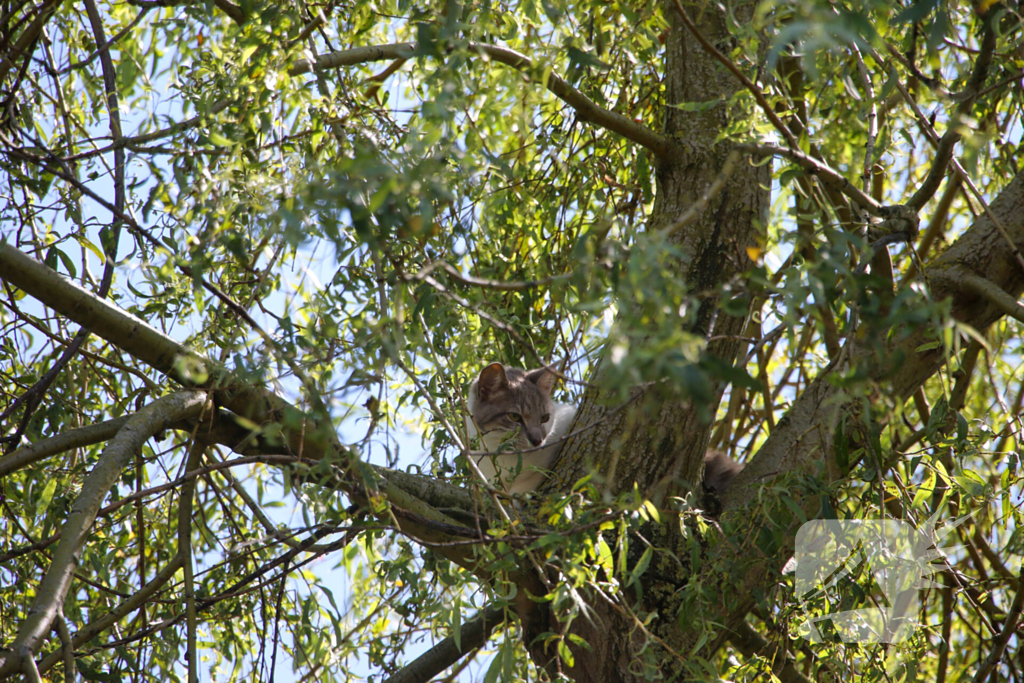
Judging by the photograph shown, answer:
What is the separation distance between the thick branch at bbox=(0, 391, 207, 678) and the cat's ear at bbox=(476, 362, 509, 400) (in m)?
1.36

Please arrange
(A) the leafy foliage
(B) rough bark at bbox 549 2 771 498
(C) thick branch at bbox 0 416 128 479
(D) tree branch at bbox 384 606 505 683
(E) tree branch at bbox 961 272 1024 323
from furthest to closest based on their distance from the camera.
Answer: (D) tree branch at bbox 384 606 505 683
(B) rough bark at bbox 549 2 771 498
(E) tree branch at bbox 961 272 1024 323
(C) thick branch at bbox 0 416 128 479
(A) the leafy foliage

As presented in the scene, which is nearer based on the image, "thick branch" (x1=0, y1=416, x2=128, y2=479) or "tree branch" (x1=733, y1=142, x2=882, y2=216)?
"tree branch" (x1=733, y1=142, x2=882, y2=216)

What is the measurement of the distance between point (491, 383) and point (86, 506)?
1.71m

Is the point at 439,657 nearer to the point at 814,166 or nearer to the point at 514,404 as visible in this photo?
the point at 514,404

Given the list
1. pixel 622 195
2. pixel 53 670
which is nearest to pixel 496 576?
pixel 53 670

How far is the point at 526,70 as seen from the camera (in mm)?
1442

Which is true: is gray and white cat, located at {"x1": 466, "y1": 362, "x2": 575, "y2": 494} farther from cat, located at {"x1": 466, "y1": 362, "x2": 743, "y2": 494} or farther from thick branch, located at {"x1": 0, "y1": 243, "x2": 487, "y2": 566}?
thick branch, located at {"x1": 0, "y1": 243, "x2": 487, "y2": 566}

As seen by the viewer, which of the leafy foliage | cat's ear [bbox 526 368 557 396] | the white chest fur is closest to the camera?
the leafy foliage

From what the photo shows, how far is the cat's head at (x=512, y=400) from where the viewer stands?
9.75 feet

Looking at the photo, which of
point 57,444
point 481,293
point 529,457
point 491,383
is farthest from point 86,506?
point 491,383

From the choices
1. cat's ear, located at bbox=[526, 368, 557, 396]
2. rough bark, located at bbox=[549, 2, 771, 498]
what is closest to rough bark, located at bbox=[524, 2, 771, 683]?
rough bark, located at bbox=[549, 2, 771, 498]

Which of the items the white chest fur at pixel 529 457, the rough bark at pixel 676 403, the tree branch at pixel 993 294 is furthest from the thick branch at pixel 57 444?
the tree branch at pixel 993 294

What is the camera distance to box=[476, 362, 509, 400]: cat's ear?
2891mm

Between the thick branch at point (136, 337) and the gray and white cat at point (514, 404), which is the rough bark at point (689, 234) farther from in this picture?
the gray and white cat at point (514, 404)
